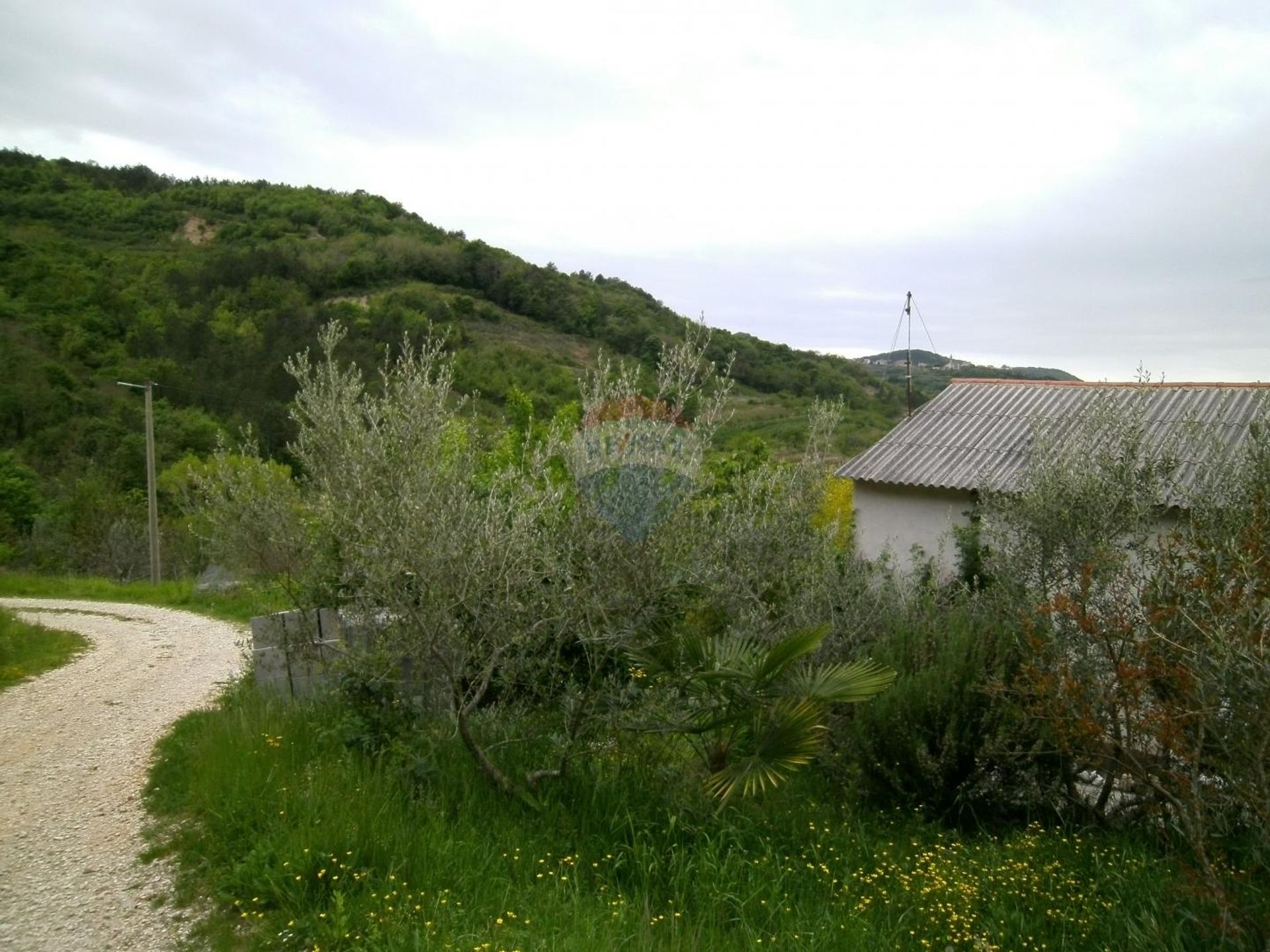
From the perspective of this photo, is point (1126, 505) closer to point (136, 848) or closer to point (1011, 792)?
point (1011, 792)

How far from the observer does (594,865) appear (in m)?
4.77

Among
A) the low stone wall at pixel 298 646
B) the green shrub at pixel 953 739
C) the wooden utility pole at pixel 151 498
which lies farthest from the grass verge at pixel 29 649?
the wooden utility pole at pixel 151 498

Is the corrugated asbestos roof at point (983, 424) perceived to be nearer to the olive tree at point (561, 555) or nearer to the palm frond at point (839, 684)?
the palm frond at point (839, 684)

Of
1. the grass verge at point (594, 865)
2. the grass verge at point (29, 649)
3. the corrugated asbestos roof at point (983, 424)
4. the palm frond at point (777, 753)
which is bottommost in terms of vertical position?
the grass verge at point (29, 649)

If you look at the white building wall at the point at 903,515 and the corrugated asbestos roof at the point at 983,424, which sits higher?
the corrugated asbestos roof at the point at 983,424

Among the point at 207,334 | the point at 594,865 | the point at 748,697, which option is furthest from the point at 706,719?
the point at 207,334

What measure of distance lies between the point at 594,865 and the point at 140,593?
697 inches

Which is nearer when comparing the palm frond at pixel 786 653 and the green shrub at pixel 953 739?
the palm frond at pixel 786 653

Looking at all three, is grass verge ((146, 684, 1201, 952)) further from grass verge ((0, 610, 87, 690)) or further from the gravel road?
grass verge ((0, 610, 87, 690))

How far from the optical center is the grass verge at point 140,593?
1689cm

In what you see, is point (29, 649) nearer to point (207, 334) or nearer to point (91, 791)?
point (91, 791)

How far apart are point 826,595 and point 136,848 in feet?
15.4

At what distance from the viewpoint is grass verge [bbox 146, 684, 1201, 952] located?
159 inches

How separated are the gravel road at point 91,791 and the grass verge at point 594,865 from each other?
0.78ft
